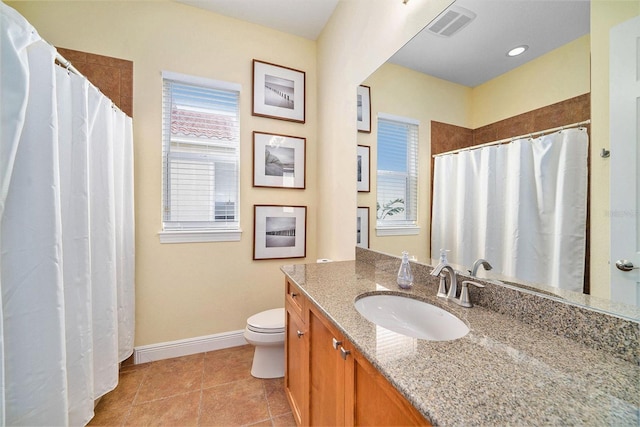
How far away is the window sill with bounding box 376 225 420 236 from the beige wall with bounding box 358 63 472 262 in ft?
0.07

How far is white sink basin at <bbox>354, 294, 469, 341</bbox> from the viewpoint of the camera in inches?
36.3

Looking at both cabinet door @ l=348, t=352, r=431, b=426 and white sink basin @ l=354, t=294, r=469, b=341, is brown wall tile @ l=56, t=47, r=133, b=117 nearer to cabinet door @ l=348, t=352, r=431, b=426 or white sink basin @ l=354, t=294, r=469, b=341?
white sink basin @ l=354, t=294, r=469, b=341

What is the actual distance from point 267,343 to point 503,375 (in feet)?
4.97

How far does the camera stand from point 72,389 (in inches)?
47.3

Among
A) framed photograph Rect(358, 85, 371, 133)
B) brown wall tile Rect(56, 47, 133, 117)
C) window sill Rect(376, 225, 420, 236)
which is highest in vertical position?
brown wall tile Rect(56, 47, 133, 117)

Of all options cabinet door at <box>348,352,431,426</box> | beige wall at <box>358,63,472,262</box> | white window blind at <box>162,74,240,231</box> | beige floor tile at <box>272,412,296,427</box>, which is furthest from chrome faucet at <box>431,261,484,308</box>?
white window blind at <box>162,74,240,231</box>

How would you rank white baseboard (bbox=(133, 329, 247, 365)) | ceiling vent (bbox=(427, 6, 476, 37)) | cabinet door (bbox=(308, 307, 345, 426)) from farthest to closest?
white baseboard (bbox=(133, 329, 247, 365)) < ceiling vent (bbox=(427, 6, 476, 37)) < cabinet door (bbox=(308, 307, 345, 426))

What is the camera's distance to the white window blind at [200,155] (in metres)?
2.04

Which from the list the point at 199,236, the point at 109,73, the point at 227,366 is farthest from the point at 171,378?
the point at 109,73

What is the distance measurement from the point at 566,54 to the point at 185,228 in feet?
7.85

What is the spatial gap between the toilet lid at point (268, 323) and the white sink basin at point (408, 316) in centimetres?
92

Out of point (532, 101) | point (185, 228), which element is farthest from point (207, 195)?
point (532, 101)

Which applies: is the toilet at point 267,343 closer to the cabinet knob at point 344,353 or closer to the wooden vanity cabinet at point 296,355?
the wooden vanity cabinet at point 296,355

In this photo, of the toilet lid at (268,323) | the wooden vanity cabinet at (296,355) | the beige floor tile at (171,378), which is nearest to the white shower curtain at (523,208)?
the wooden vanity cabinet at (296,355)
